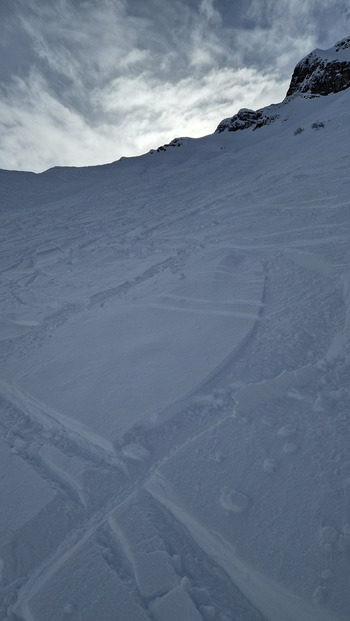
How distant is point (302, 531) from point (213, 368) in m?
1.07

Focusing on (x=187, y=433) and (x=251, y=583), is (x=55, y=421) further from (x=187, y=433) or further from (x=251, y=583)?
(x=251, y=583)

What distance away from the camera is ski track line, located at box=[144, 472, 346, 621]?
1088 millimetres

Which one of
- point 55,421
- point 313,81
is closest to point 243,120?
point 313,81

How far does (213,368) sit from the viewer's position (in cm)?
220

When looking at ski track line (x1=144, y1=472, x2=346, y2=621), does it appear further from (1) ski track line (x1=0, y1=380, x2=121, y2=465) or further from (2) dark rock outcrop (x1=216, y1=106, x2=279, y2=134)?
(2) dark rock outcrop (x1=216, y1=106, x2=279, y2=134)

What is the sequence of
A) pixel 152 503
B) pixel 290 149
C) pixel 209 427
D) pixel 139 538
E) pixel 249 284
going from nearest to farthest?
1. pixel 139 538
2. pixel 152 503
3. pixel 209 427
4. pixel 249 284
5. pixel 290 149

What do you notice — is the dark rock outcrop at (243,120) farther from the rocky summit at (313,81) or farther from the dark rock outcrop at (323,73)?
the dark rock outcrop at (323,73)

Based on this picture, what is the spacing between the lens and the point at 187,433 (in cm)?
183

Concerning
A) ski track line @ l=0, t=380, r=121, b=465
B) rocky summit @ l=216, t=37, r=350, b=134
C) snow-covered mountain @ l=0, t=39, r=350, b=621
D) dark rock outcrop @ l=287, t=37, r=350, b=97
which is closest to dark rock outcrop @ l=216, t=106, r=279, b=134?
rocky summit @ l=216, t=37, r=350, b=134

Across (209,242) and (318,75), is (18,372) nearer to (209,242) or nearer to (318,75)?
(209,242)

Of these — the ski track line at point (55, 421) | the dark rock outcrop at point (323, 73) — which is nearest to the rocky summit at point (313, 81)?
the dark rock outcrop at point (323, 73)

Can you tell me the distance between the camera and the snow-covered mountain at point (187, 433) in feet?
4.00

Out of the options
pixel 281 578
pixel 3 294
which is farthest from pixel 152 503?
pixel 3 294

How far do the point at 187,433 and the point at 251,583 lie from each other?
74cm
